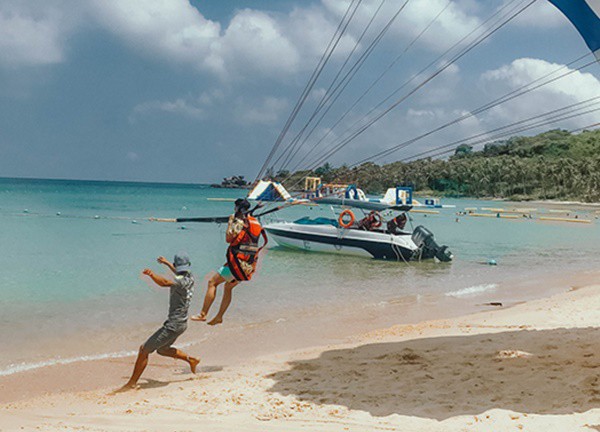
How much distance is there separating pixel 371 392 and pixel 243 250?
95.5 inches

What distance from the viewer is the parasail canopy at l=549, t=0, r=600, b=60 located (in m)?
6.86

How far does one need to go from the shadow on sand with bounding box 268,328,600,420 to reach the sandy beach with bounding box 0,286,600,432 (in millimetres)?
12

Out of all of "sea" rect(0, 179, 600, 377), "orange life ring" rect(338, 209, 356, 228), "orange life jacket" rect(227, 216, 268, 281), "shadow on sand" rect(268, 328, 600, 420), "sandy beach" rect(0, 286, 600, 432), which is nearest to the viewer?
"sandy beach" rect(0, 286, 600, 432)

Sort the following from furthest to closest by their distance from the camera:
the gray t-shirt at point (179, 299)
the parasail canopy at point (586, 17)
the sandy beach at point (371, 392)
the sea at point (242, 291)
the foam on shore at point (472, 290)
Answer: the foam on shore at point (472, 290)
the sea at point (242, 291)
the gray t-shirt at point (179, 299)
the parasail canopy at point (586, 17)
the sandy beach at point (371, 392)

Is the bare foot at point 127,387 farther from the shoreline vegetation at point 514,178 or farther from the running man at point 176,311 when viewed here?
the shoreline vegetation at point 514,178

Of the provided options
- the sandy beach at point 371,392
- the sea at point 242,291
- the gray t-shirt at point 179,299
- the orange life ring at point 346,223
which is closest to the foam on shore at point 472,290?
the sea at point 242,291

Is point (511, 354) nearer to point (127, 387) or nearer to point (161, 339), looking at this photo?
point (161, 339)

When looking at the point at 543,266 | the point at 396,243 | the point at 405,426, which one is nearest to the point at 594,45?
the point at 405,426

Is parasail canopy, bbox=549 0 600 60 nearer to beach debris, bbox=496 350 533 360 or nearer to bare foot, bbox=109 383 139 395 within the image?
beach debris, bbox=496 350 533 360

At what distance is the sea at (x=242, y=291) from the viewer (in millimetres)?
10859

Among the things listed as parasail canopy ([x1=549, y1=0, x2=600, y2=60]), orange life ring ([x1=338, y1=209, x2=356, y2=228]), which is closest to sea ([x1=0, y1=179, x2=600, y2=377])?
orange life ring ([x1=338, y1=209, x2=356, y2=228])

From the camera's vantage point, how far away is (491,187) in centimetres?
13638

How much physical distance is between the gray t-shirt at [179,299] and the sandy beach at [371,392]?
772mm

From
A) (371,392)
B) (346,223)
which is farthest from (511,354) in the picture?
(346,223)
